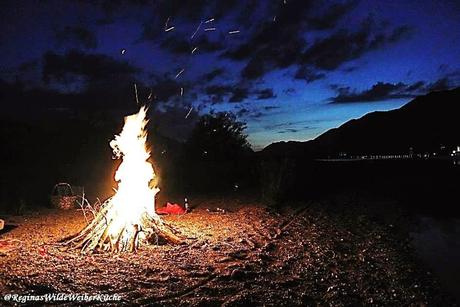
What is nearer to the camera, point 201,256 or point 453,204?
point 201,256

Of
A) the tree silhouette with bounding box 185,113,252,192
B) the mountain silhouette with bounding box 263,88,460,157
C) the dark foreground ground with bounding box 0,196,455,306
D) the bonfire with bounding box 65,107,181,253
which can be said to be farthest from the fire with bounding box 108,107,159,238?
the mountain silhouette with bounding box 263,88,460,157

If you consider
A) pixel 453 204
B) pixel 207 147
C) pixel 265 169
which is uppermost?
pixel 207 147

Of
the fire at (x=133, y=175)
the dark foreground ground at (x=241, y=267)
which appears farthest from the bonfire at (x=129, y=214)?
the dark foreground ground at (x=241, y=267)

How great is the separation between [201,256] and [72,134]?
20285 millimetres

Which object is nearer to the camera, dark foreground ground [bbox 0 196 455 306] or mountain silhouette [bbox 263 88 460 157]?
dark foreground ground [bbox 0 196 455 306]

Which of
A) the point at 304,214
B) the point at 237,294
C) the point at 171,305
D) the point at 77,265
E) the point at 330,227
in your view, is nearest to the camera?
the point at 171,305

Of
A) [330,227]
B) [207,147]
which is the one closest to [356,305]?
[330,227]

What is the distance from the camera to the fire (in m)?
8.12

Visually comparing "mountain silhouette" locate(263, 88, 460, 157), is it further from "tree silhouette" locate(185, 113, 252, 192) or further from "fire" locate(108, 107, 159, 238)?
"fire" locate(108, 107, 159, 238)

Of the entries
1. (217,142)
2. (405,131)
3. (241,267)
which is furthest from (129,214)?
(405,131)

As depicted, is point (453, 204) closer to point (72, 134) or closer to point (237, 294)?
point (237, 294)

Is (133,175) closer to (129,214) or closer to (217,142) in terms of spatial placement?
(129,214)

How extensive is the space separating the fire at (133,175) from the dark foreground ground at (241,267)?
3.46 feet

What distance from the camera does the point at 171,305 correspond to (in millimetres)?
4793
